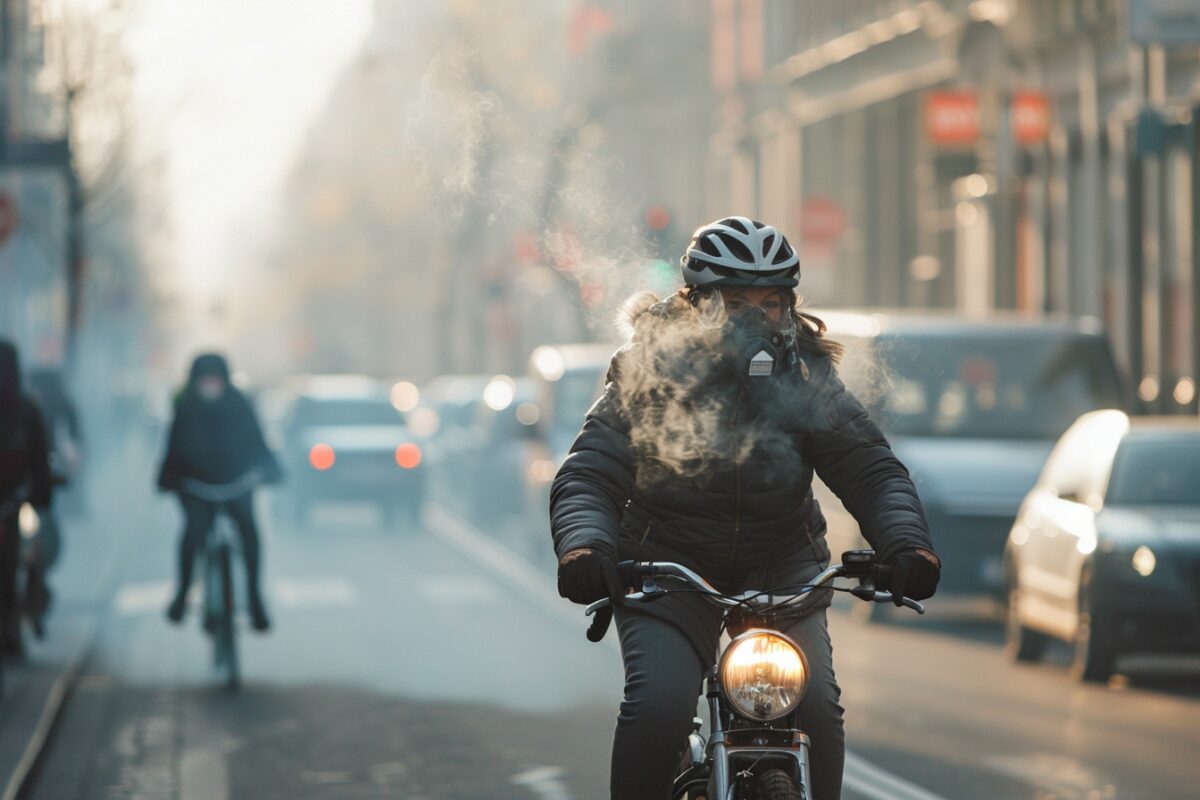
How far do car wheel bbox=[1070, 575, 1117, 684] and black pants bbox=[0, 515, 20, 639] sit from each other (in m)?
5.48

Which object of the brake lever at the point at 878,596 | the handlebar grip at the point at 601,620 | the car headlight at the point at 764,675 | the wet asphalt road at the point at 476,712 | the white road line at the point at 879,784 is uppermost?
the brake lever at the point at 878,596

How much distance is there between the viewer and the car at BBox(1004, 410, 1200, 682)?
12891 millimetres

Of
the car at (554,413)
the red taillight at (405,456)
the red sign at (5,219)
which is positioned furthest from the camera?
the red taillight at (405,456)

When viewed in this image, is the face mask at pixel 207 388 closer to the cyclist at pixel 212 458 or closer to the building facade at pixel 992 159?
the cyclist at pixel 212 458

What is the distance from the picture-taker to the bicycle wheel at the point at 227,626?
526 inches

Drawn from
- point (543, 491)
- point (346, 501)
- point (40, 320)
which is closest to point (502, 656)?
point (543, 491)

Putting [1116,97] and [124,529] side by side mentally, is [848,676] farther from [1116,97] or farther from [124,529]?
[1116,97]

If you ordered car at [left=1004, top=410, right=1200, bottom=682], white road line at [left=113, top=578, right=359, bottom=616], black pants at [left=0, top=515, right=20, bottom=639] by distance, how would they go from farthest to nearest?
white road line at [left=113, top=578, right=359, bottom=616] < car at [left=1004, top=410, right=1200, bottom=682] < black pants at [left=0, top=515, right=20, bottom=639]

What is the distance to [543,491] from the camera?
71.7 feet

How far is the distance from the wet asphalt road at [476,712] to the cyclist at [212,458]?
0.61 metres

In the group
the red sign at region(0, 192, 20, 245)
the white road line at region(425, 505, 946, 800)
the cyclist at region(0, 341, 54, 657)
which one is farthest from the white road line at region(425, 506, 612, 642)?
the red sign at region(0, 192, 20, 245)

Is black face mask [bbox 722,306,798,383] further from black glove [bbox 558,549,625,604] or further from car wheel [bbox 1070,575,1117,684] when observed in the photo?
car wheel [bbox 1070,575,1117,684]

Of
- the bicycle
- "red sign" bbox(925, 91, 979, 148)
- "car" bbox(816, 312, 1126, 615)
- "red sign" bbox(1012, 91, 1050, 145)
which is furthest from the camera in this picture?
"red sign" bbox(925, 91, 979, 148)

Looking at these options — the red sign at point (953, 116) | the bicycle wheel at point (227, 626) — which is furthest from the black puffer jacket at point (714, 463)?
the red sign at point (953, 116)
